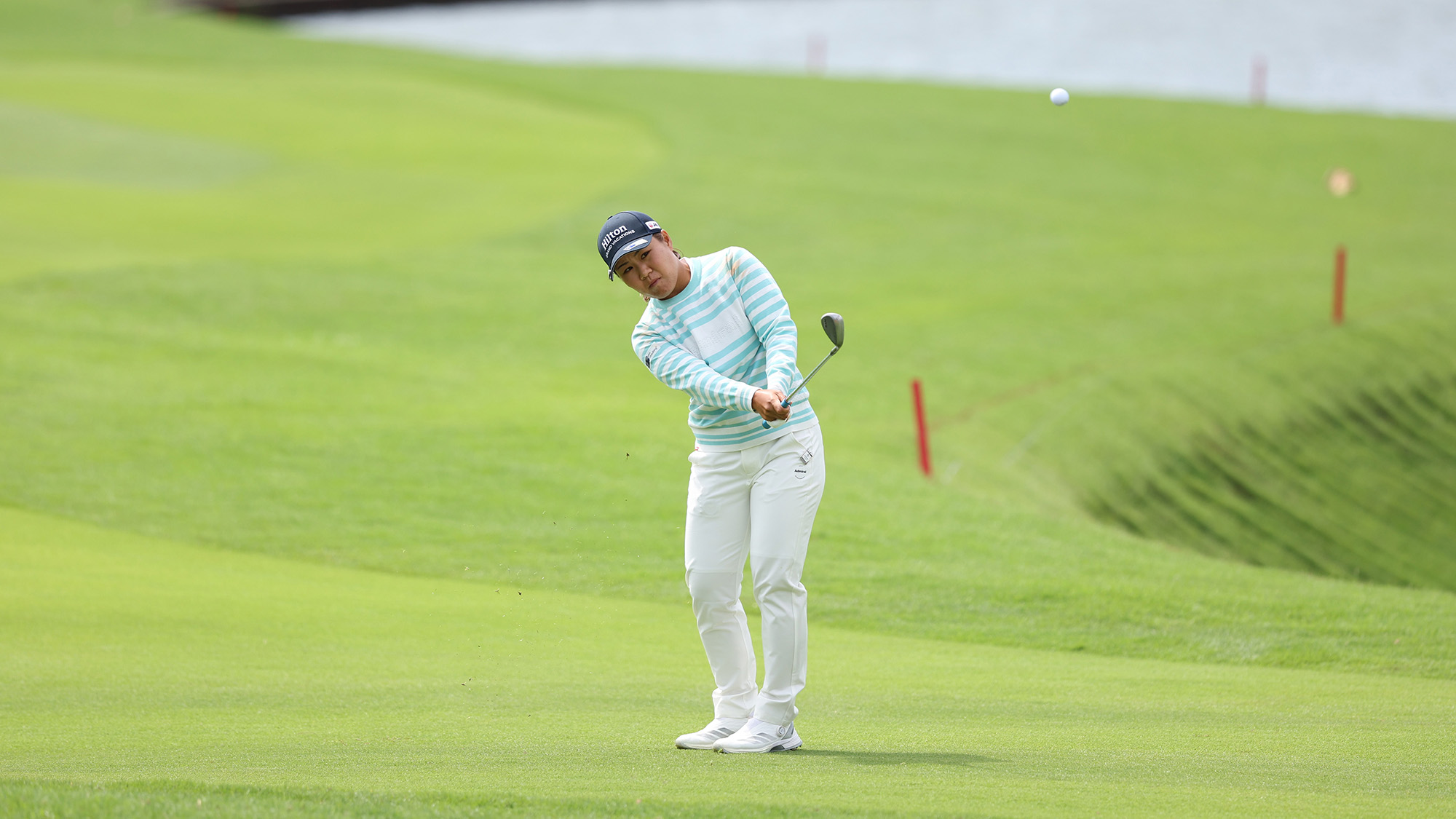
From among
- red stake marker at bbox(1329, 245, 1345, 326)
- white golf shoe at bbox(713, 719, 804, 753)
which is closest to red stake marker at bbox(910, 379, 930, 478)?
white golf shoe at bbox(713, 719, 804, 753)

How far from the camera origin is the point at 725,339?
5766 millimetres

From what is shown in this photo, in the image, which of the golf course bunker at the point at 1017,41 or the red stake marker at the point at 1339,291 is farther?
the golf course bunker at the point at 1017,41

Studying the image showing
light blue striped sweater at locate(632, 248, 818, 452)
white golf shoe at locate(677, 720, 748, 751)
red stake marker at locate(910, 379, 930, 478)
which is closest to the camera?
light blue striped sweater at locate(632, 248, 818, 452)

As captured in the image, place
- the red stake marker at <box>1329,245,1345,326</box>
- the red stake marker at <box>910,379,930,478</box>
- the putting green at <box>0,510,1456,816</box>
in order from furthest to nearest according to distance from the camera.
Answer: the red stake marker at <box>1329,245,1345,326</box>
the red stake marker at <box>910,379,930,478</box>
the putting green at <box>0,510,1456,816</box>

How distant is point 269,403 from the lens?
14.1 m

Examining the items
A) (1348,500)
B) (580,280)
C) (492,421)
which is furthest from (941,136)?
(492,421)

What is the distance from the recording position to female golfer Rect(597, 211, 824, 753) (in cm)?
562

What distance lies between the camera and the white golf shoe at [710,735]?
18.9ft

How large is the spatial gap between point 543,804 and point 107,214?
62.7ft

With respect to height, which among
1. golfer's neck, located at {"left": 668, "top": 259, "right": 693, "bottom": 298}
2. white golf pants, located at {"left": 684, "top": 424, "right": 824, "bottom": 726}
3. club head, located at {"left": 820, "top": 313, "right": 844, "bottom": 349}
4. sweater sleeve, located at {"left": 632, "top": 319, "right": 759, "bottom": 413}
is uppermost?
golfer's neck, located at {"left": 668, "top": 259, "right": 693, "bottom": 298}

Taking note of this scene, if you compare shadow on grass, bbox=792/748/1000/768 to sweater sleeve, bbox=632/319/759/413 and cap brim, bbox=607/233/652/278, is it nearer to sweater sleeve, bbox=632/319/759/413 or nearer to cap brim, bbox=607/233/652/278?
sweater sleeve, bbox=632/319/759/413

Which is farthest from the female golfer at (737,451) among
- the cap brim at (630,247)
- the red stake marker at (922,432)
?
the red stake marker at (922,432)

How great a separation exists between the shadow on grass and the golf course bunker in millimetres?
25967

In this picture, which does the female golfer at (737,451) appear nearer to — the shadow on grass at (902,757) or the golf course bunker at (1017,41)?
the shadow on grass at (902,757)
